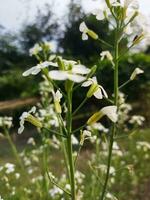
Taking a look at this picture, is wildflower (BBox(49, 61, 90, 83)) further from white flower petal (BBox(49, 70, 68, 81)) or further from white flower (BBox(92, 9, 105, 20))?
white flower (BBox(92, 9, 105, 20))

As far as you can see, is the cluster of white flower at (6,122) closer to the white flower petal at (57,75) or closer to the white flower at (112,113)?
the white flower at (112,113)

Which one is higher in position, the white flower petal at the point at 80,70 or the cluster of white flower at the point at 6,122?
the white flower petal at the point at 80,70

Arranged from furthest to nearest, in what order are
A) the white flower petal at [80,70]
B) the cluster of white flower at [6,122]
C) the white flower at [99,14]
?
the cluster of white flower at [6,122] < the white flower at [99,14] < the white flower petal at [80,70]

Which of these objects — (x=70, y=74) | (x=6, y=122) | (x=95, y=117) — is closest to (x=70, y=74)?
(x=70, y=74)

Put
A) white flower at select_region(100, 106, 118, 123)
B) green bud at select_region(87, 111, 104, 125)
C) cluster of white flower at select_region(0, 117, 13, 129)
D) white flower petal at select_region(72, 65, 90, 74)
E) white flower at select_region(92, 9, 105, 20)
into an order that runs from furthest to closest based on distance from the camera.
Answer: cluster of white flower at select_region(0, 117, 13, 129)
white flower at select_region(92, 9, 105, 20)
green bud at select_region(87, 111, 104, 125)
white flower at select_region(100, 106, 118, 123)
white flower petal at select_region(72, 65, 90, 74)

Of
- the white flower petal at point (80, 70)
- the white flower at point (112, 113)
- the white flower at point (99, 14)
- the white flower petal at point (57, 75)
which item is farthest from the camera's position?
the white flower at point (99, 14)

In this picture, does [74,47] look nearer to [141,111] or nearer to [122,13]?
[141,111]

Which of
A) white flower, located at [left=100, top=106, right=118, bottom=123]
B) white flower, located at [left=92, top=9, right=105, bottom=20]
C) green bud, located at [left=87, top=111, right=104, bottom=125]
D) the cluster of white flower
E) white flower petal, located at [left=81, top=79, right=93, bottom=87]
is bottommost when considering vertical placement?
the cluster of white flower

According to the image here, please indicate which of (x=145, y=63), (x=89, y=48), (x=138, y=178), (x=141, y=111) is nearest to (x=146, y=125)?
(x=141, y=111)

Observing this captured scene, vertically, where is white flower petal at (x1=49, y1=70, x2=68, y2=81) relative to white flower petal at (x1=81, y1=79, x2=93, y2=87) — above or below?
above

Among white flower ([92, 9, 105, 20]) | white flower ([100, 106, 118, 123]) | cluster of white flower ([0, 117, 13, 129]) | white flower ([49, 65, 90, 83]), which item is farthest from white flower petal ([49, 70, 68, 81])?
cluster of white flower ([0, 117, 13, 129])

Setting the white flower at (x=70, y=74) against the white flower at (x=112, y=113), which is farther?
the white flower at (x=112, y=113)

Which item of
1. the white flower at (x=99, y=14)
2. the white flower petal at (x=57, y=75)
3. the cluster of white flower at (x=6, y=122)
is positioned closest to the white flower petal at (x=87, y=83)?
the white flower petal at (x=57, y=75)

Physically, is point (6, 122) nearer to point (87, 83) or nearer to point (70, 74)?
point (87, 83)
